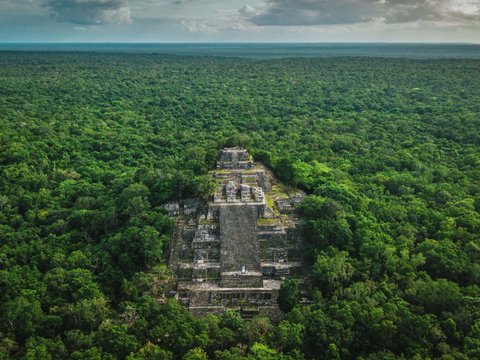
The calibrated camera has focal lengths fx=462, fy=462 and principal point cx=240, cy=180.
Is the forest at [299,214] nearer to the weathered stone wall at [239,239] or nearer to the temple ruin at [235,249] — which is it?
the temple ruin at [235,249]

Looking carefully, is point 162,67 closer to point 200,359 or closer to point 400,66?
point 400,66

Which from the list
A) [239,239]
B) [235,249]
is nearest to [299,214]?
[239,239]

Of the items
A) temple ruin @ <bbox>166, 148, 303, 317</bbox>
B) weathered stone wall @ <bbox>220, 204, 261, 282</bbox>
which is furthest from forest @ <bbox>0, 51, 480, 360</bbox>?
weathered stone wall @ <bbox>220, 204, 261, 282</bbox>

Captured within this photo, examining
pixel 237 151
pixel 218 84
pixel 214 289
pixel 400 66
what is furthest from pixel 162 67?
pixel 214 289

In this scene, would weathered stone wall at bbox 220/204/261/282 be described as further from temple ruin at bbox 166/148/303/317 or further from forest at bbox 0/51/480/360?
forest at bbox 0/51/480/360

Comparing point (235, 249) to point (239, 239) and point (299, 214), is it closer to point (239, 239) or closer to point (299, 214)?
point (239, 239)

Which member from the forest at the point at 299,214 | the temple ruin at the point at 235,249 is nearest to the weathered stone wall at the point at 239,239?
the temple ruin at the point at 235,249
